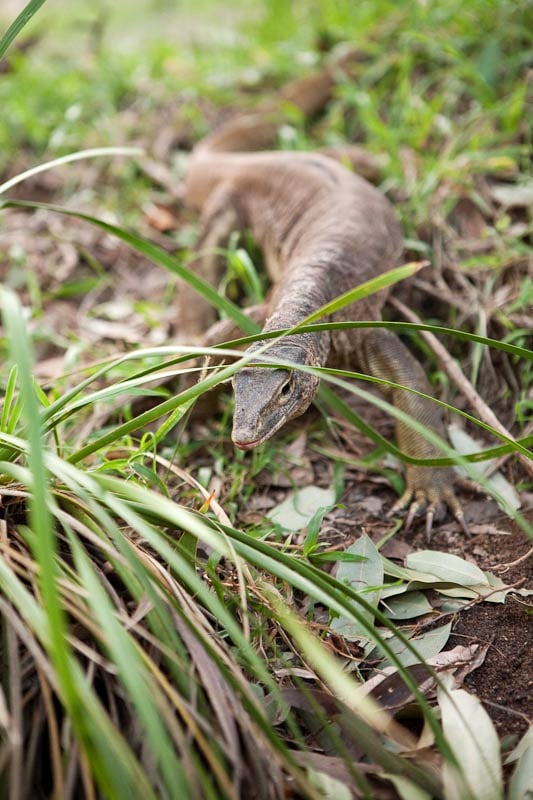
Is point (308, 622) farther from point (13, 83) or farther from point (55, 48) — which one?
point (55, 48)

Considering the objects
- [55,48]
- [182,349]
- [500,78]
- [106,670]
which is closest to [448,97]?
[500,78]

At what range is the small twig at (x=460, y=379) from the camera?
3.26 m

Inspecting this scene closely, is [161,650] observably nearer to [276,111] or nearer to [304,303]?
[304,303]

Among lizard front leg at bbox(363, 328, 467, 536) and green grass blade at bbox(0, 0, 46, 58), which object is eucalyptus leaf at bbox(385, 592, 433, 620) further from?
green grass blade at bbox(0, 0, 46, 58)

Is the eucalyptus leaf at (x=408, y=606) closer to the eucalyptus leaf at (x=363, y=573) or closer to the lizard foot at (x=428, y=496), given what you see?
the eucalyptus leaf at (x=363, y=573)

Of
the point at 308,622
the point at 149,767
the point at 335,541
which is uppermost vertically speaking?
the point at 149,767

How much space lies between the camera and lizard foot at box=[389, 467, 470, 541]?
3.25 meters

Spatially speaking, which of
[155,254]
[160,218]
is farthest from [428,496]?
[160,218]

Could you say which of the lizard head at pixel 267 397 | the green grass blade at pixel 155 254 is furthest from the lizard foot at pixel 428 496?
the green grass blade at pixel 155 254

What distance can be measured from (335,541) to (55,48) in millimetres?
8751

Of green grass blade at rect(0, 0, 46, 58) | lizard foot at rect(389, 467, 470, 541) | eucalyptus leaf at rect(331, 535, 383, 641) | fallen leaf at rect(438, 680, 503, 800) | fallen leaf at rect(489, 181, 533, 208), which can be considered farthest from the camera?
fallen leaf at rect(489, 181, 533, 208)

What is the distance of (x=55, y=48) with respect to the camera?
370 inches

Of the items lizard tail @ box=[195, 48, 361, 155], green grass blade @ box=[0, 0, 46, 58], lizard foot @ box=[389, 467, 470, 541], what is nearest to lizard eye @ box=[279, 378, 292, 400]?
lizard foot @ box=[389, 467, 470, 541]

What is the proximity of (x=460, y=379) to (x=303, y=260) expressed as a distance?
1.02m
